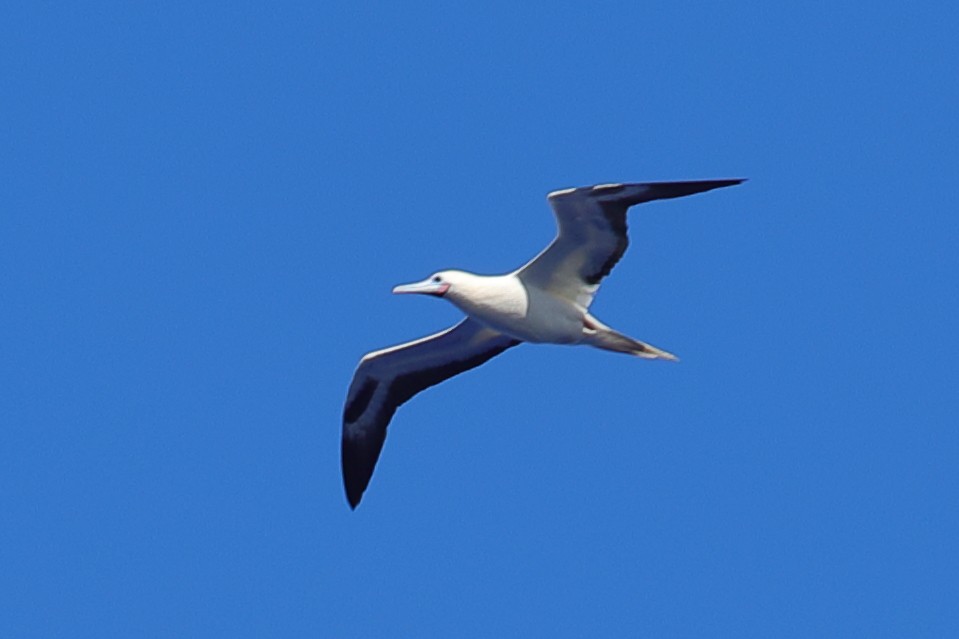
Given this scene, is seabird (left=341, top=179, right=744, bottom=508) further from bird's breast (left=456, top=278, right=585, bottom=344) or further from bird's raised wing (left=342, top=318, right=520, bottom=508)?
bird's raised wing (left=342, top=318, right=520, bottom=508)

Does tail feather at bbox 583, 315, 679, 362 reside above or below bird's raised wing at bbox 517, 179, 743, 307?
below

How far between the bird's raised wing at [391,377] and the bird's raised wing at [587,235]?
154 cm

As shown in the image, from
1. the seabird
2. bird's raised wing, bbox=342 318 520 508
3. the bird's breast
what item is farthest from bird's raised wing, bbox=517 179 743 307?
bird's raised wing, bbox=342 318 520 508

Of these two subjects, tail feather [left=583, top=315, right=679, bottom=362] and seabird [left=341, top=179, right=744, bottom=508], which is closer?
seabird [left=341, top=179, right=744, bottom=508]

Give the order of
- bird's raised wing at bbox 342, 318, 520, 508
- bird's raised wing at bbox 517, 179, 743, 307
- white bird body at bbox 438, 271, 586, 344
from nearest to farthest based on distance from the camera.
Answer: bird's raised wing at bbox 517, 179, 743, 307 → white bird body at bbox 438, 271, 586, 344 → bird's raised wing at bbox 342, 318, 520, 508

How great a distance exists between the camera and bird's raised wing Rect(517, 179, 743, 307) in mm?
17719

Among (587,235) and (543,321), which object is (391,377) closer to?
(543,321)

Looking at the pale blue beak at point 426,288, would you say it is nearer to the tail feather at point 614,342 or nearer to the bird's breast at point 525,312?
the bird's breast at point 525,312

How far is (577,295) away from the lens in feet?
61.5

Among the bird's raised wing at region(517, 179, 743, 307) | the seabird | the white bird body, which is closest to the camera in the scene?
the bird's raised wing at region(517, 179, 743, 307)

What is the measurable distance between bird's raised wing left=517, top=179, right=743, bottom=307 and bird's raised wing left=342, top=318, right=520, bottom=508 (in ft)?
5.07

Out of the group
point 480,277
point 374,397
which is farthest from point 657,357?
point 374,397

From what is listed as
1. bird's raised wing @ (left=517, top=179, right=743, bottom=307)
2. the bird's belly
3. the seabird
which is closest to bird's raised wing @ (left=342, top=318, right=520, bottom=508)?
the seabird

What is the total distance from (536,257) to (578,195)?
3.19ft
